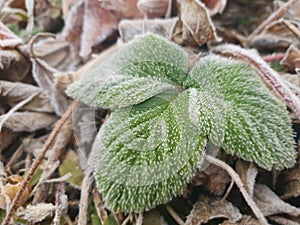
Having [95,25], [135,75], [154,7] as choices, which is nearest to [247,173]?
[135,75]

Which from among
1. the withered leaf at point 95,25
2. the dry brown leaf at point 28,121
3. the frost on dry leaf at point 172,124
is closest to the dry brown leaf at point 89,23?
the withered leaf at point 95,25

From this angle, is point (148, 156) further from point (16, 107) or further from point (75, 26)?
point (75, 26)

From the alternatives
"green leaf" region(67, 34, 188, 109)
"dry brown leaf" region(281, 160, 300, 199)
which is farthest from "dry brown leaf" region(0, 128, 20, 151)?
"dry brown leaf" region(281, 160, 300, 199)

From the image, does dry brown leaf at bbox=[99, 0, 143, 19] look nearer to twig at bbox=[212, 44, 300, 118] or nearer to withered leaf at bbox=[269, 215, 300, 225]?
twig at bbox=[212, 44, 300, 118]

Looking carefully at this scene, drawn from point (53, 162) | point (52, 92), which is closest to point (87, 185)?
point (53, 162)

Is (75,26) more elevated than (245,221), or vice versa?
(75,26)

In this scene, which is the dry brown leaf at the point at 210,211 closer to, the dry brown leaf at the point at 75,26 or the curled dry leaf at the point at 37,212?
the curled dry leaf at the point at 37,212
